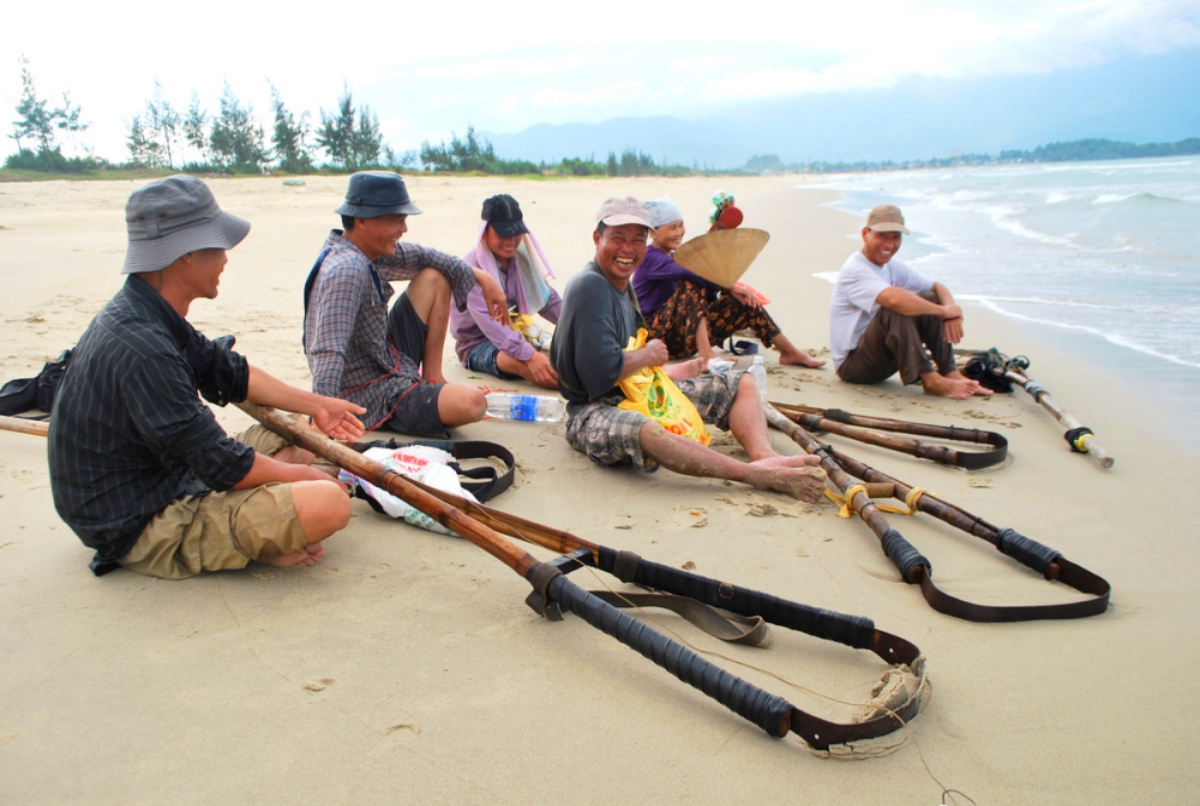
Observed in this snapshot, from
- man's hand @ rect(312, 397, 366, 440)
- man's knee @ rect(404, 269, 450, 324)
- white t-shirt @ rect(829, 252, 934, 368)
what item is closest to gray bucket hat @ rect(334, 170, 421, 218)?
man's knee @ rect(404, 269, 450, 324)

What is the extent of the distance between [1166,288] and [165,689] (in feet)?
37.1

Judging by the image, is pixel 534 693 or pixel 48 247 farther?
pixel 48 247

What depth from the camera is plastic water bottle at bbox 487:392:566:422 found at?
15.8ft

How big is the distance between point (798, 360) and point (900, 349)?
1053 mm

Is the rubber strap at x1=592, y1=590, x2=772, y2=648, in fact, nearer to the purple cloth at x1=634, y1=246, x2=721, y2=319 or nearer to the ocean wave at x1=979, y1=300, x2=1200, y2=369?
the purple cloth at x1=634, y1=246, x2=721, y2=319

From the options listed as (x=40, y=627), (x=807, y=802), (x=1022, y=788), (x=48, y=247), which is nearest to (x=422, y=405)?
(x=40, y=627)

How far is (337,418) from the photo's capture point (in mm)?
3014

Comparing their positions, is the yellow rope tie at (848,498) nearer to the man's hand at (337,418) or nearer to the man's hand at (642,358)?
the man's hand at (642,358)

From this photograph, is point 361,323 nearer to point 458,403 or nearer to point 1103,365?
point 458,403

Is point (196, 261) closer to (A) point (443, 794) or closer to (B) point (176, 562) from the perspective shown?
(B) point (176, 562)

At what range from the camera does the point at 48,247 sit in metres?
9.51

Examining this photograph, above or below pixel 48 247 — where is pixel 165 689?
below

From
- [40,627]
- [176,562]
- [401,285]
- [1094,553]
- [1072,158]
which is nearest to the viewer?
[40,627]

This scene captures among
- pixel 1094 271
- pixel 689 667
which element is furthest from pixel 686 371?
pixel 1094 271
